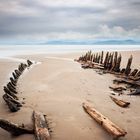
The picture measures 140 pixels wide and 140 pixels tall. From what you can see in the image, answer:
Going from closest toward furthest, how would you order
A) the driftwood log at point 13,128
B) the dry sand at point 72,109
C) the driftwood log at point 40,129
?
the driftwood log at point 40,129, the driftwood log at point 13,128, the dry sand at point 72,109

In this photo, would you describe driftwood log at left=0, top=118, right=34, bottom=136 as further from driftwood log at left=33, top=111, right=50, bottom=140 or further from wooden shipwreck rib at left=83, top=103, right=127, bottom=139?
wooden shipwreck rib at left=83, top=103, right=127, bottom=139

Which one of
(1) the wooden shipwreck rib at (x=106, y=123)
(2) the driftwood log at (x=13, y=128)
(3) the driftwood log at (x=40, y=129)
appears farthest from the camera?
(2) the driftwood log at (x=13, y=128)

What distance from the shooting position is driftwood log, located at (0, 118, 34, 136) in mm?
5434

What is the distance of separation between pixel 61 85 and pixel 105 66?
251 inches

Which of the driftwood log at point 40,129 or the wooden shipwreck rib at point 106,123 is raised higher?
the wooden shipwreck rib at point 106,123

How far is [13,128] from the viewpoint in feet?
18.0

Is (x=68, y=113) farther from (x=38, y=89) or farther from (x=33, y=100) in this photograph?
(x=38, y=89)

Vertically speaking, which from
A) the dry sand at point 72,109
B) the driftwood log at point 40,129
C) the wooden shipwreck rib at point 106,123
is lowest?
the dry sand at point 72,109

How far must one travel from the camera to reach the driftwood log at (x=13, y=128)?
17.8 ft

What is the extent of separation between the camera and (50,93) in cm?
947

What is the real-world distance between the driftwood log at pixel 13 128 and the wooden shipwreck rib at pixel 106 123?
5.13 ft

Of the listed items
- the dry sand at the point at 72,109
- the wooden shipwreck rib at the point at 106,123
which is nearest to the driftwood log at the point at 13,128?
the dry sand at the point at 72,109

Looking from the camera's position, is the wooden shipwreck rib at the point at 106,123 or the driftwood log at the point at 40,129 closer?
the wooden shipwreck rib at the point at 106,123

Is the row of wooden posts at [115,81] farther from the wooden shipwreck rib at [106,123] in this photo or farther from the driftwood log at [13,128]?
the driftwood log at [13,128]
